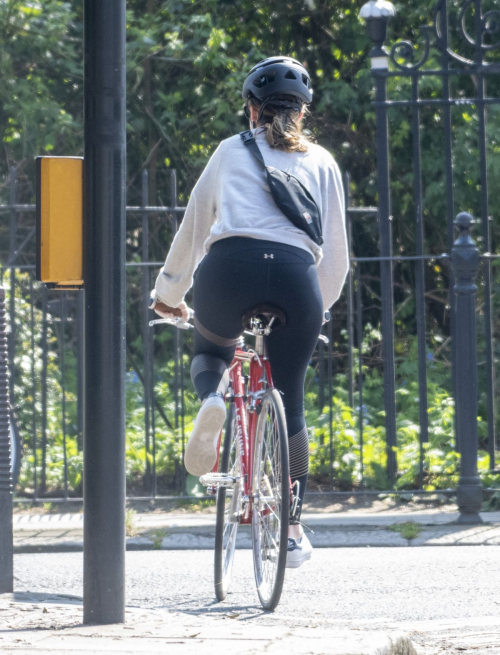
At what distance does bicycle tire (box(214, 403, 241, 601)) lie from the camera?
160 inches

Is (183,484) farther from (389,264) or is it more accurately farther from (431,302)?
(431,302)

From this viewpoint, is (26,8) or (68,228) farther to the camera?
(26,8)

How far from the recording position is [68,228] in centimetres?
327

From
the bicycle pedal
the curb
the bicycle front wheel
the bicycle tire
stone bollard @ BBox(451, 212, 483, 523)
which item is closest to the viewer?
the bicycle front wheel

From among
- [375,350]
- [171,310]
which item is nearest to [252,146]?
[171,310]

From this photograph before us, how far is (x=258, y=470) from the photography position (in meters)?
3.83

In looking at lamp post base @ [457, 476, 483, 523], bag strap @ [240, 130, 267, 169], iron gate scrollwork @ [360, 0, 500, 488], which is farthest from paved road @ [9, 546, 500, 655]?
bag strap @ [240, 130, 267, 169]

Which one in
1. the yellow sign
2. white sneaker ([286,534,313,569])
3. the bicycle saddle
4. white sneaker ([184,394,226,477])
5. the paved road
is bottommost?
the paved road

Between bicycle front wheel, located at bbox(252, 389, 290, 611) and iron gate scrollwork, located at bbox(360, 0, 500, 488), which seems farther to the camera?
iron gate scrollwork, located at bbox(360, 0, 500, 488)

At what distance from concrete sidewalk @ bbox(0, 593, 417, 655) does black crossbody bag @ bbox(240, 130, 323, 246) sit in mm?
1326

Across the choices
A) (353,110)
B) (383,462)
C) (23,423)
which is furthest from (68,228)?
(353,110)

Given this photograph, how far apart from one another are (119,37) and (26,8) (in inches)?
260

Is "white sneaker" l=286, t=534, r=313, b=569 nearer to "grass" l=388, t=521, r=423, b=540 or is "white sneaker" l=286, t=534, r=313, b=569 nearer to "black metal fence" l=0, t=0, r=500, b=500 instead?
"grass" l=388, t=521, r=423, b=540

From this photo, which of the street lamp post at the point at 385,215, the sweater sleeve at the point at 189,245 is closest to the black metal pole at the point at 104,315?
the sweater sleeve at the point at 189,245
